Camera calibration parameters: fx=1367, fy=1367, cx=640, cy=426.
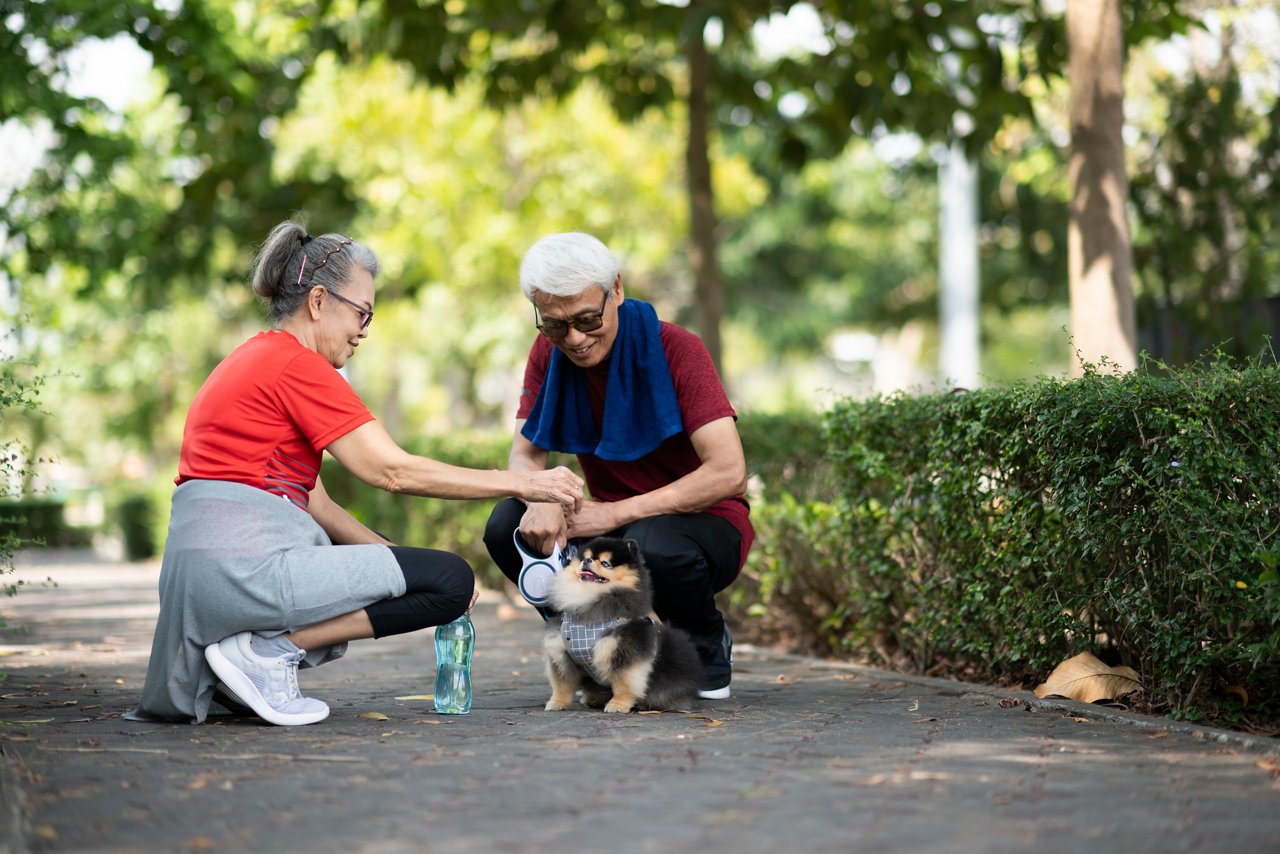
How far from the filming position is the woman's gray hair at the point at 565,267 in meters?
5.21

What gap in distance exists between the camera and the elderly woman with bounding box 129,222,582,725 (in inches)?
188

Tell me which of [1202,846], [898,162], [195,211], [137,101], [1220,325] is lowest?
[1202,846]

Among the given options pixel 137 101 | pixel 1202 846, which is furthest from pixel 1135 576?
pixel 137 101

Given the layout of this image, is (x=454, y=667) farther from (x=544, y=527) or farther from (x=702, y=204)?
(x=702, y=204)

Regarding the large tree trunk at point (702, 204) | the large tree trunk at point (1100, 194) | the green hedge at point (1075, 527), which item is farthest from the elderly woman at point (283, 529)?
the large tree trunk at point (702, 204)

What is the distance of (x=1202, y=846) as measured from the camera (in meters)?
3.16

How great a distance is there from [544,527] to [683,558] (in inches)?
21.7

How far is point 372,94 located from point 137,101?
6.55 meters

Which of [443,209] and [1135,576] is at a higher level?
[443,209]

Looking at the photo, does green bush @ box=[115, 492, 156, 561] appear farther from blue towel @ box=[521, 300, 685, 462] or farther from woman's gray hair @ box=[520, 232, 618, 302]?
woman's gray hair @ box=[520, 232, 618, 302]

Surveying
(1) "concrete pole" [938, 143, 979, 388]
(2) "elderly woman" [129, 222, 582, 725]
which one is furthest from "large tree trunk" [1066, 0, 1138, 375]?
(1) "concrete pole" [938, 143, 979, 388]

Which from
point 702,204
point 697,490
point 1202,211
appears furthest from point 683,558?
point 1202,211

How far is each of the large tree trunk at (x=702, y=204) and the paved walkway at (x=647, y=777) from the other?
6644 millimetres

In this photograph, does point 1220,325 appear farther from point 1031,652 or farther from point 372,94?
point 372,94
